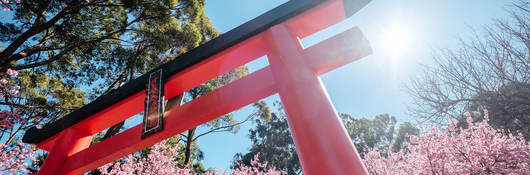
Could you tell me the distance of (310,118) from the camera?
59.6 inches

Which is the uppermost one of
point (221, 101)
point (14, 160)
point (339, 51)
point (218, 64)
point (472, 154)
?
point (14, 160)

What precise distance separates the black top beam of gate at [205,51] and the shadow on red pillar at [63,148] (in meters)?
0.17

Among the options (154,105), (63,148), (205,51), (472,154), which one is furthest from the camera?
(472,154)

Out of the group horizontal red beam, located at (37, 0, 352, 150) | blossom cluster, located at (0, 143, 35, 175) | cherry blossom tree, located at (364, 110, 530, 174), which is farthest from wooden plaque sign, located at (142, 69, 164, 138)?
blossom cluster, located at (0, 143, 35, 175)

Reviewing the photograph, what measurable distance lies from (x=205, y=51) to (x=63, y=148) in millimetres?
2443

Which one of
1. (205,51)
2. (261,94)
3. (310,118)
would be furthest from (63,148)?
(310,118)

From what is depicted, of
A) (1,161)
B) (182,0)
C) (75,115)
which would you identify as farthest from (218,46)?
(1,161)

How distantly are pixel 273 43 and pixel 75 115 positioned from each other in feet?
10.5

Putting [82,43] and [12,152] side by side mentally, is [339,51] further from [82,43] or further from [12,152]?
[12,152]

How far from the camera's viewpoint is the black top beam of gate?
2.31 metres

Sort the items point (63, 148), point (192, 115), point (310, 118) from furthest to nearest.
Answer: point (63, 148), point (192, 115), point (310, 118)

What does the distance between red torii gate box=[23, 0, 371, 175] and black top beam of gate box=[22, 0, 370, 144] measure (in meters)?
0.01

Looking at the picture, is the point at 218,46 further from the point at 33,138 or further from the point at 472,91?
the point at 472,91

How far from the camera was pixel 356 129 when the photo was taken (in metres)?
17.3
